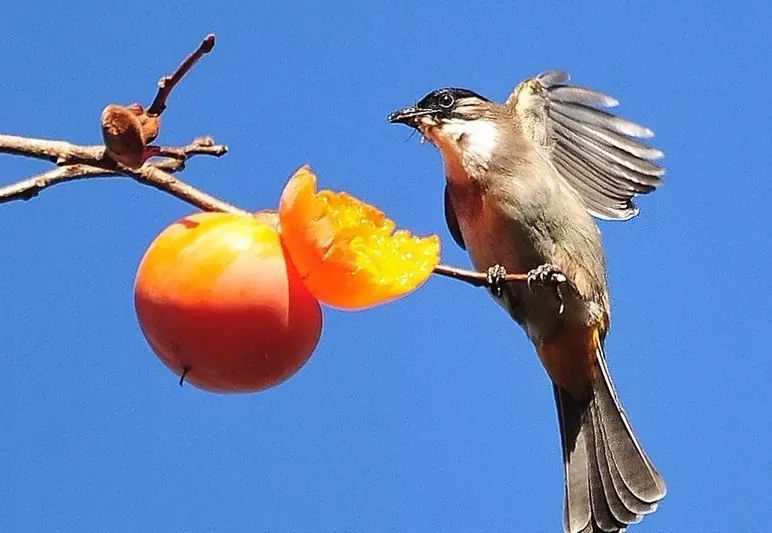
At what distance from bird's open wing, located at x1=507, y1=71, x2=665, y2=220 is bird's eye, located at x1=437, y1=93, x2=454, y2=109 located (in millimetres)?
457

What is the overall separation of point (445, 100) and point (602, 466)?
1861 mm

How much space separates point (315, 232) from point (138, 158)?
1.42 feet

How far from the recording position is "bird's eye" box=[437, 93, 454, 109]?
16.6 feet

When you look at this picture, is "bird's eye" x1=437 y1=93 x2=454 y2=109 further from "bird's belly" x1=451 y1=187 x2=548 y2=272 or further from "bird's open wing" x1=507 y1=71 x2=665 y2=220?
"bird's belly" x1=451 y1=187 x2=548 y2=272

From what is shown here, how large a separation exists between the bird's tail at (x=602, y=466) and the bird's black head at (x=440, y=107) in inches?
50.4

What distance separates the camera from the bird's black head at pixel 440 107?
5.02 m

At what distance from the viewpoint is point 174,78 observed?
1818 mm

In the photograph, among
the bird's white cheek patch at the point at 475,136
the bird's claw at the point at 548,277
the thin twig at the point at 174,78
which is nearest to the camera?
the thin twig at the point at 174,78

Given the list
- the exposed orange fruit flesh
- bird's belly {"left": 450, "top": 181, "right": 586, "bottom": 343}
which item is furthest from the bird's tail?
the exposed orange fruit flesh

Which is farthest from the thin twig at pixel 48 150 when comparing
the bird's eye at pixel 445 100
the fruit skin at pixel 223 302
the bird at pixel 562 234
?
the bird's eye at pixel 445 100

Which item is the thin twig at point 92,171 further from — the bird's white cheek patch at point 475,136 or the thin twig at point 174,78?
the bird's white cheek patch at point 475,136

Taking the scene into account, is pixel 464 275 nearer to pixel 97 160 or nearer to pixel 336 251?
pixel 336 251

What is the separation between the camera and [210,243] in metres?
2.14

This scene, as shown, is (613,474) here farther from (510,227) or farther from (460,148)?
(460,148)
